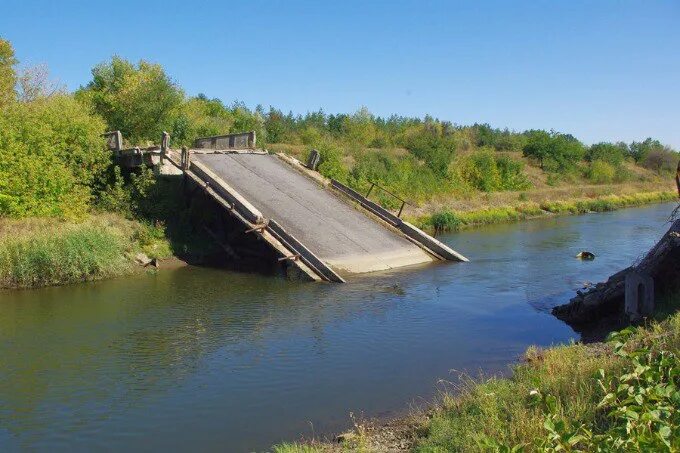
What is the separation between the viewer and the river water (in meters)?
8.76

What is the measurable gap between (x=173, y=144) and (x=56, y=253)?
14.6 m

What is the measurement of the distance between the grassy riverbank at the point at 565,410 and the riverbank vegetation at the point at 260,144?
41.1 ft

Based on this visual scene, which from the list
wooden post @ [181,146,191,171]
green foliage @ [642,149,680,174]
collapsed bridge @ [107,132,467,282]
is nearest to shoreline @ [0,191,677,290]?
wooden post @ [181,146,191,171]

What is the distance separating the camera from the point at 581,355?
8.77 m

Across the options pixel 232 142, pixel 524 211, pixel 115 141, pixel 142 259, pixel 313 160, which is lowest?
pixel 142 259

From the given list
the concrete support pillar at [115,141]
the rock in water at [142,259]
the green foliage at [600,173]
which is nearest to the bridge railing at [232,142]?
the concrete support pillar at [115,141]

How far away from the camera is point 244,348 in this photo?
11.9 m

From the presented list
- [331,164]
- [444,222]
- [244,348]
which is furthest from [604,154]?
[244,348]

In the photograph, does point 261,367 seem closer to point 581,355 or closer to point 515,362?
point 515,362

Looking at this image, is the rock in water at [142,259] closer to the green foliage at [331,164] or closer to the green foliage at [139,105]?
the green foliage at [139,105]

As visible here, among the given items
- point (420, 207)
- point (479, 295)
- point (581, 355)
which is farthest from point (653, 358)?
point (420, 207)

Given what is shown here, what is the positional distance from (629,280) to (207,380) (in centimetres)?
749

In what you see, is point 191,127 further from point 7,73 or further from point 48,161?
point 48,161

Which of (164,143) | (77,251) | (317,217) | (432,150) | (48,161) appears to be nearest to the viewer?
(77,251)
